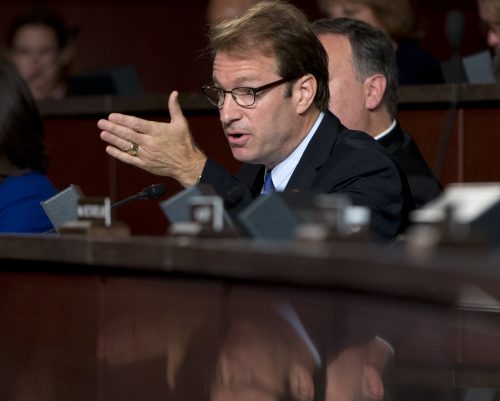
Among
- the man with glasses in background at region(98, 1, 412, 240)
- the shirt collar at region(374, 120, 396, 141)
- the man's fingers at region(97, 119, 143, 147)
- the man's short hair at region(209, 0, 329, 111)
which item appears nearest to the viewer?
the man with glasses in background at region(98, 1, 412, 240)

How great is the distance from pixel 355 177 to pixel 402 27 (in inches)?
78.3

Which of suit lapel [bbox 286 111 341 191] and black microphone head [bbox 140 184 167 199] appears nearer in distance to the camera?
black microphone head [bbox 140 184 167 199]

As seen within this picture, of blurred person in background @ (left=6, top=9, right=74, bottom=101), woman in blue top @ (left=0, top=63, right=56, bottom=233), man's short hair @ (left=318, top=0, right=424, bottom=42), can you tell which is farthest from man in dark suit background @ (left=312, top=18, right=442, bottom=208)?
blurred person in background @ (left=6, top=9, right=74, bottom=101)

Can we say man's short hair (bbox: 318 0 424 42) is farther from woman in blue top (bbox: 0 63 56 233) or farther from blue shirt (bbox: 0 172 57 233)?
blue shirt (bbox: 0 172 57 233)

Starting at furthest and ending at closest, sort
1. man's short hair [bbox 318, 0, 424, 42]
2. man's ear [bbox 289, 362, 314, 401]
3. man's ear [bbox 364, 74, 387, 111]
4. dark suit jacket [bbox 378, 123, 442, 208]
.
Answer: man's short hair [bbox 318, 0, 424, 42], man's ear [bbox 364, 74, 387, 111], dark suit jacket [bbox 378, 123, 442, 208], man's ear [bbox 289, 362, 314, 401]

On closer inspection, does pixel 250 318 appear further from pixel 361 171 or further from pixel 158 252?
pixel 361 171

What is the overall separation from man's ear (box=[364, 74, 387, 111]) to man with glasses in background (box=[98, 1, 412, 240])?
0.71 meters

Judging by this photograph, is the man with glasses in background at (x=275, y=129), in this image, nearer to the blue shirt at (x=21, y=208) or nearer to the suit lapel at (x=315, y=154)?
the suit lapel at (x=315, y=154)

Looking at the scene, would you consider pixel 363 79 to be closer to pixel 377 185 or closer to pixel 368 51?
pixel 368 51

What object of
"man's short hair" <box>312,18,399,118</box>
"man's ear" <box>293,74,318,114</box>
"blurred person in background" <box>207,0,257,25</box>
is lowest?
"man's ear" <box>293,74,318,114</box>

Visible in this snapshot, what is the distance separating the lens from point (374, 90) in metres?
4.27

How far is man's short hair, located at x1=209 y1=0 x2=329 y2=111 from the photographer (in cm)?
341

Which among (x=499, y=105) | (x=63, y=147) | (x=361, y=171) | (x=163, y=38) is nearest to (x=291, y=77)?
(x=361, y=171)

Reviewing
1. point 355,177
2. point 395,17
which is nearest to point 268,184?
point 355,177
